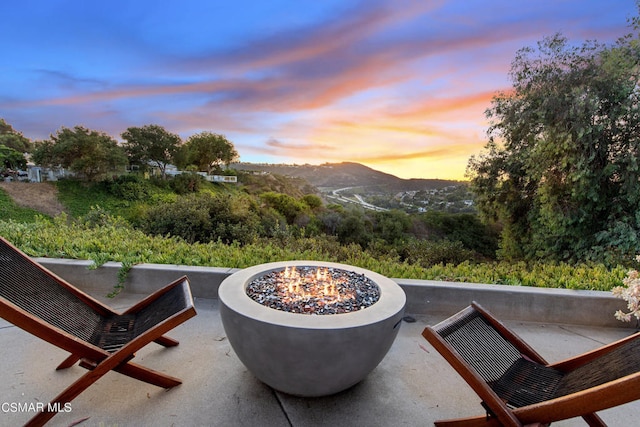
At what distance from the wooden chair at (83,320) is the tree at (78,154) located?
2687 centimetres

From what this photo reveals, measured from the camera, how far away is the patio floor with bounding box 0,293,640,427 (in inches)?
74.6

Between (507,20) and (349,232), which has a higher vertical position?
(507,20)

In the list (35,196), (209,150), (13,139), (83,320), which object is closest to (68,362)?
(83,320)

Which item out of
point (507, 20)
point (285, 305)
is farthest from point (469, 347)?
point (507, 20)

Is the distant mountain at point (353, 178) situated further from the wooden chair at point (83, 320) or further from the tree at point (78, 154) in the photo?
the wooden chair at point (83, 320)

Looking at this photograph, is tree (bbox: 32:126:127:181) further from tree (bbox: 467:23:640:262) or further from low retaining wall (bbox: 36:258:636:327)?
tree (bbox: 467:23:640:262)

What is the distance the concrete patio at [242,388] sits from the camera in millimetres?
1904

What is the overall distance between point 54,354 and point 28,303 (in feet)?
2.32

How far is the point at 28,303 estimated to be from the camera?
2.03 metres

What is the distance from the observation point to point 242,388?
215 cm

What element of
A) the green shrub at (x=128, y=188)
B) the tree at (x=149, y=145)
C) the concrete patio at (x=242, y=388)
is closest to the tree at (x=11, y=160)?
the green shrub at (x=128, y=188)

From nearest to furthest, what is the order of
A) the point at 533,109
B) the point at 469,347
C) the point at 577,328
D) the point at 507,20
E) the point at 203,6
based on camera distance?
1. the point at 469,347
2. the point at 577,328
3. the point at 203,6
4. the point at 507,20
5. the point at 533,109

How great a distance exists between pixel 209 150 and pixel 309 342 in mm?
39330

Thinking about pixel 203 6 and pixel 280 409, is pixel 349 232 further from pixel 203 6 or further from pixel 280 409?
pixel 280 409
